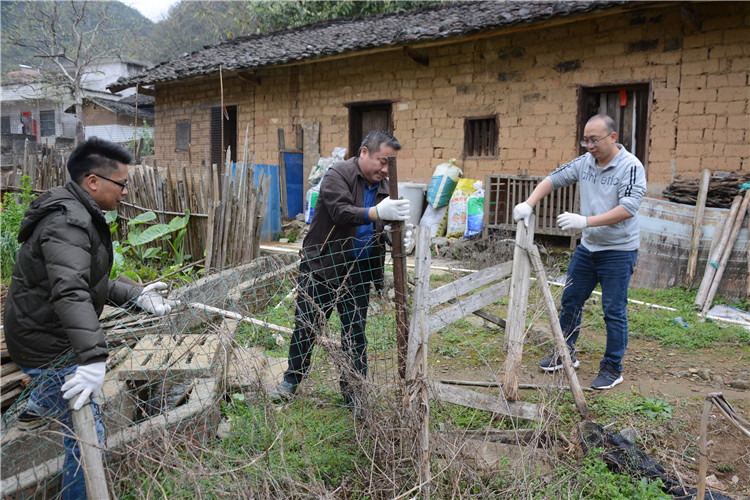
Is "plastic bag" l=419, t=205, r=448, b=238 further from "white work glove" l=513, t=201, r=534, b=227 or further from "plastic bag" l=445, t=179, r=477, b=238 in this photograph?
"white work glove" l=513, t=201, r=534, b=227

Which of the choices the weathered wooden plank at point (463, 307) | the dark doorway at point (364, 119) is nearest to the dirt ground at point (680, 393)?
the weathered wooden plank at point (463, 307)

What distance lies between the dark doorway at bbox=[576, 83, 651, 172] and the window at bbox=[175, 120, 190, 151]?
32.0ft

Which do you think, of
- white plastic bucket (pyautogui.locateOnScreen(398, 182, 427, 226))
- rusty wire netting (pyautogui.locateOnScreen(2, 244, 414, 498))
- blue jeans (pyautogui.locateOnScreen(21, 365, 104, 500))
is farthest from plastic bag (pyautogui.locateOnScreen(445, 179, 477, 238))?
blue jeans (pyautogui.locateOnScreen(21, 365, 104, 500))

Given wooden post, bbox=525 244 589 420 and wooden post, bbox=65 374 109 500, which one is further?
wooden post, bbox=525 244 589 420

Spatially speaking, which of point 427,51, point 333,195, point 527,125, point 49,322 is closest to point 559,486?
point 333,195

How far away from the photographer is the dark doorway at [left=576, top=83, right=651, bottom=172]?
7359 millimetres

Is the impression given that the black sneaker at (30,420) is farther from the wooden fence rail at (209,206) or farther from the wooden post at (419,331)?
the wooden fence rail at (209,206)

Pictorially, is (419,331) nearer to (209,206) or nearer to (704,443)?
(704,443)

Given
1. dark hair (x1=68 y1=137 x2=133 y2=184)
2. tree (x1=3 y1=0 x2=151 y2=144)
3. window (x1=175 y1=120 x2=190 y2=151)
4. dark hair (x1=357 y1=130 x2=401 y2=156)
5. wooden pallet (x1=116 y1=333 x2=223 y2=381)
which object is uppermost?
tree (x1=3 y1=0 x2=151 y2=144)

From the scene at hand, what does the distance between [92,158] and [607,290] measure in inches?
124

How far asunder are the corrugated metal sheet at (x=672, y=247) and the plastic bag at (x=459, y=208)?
2.81 m

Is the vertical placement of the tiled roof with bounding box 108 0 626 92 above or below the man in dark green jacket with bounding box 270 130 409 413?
above

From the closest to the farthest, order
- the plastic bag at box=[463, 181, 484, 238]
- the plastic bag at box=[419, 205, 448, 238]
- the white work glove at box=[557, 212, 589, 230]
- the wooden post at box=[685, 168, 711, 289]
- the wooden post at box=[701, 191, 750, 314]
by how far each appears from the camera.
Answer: the white work glove at box=[557, 212, 589, 230] < the wooden post at box=[701, 191, 750, 314] < the wooden post at box=[685, 168, 711, 289] < the plastic bag at box=[463, 181, 484, 238] < the plastic bag at box=[419, 205, 448, 238]

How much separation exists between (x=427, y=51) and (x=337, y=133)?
2455 mm
